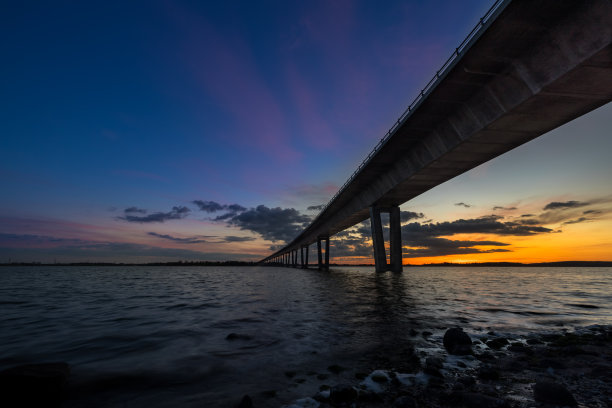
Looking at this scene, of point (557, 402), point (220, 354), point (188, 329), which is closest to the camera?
point (557, 402)

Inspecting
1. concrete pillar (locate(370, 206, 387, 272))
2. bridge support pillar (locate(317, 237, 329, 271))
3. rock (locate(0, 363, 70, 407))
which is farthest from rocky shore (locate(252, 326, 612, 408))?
bridge support pillar (locate(317, 237, 329, 271))

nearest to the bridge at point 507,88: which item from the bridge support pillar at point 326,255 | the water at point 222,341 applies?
the water at point 222,341

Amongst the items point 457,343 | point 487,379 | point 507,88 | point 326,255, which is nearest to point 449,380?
point 487,379

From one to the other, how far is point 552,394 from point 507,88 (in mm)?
15873

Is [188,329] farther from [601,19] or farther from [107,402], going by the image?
[601,19]

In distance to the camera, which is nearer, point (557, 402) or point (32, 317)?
point (557, 402)

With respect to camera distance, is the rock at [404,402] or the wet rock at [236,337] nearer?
the rock at [404,402]

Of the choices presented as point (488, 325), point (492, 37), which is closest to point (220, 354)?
point (488, 325)

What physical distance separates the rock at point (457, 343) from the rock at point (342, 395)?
10.7 feet

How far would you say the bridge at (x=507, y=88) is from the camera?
11188 millimetres

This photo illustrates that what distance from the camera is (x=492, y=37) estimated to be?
42.2 feet

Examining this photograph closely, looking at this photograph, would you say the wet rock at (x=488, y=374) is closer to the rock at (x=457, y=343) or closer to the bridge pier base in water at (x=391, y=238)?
the rock at (x=457, y=343)

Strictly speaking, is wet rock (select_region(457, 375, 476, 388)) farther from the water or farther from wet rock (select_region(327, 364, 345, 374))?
wet rock (select_region(327, 364, 345, 374))

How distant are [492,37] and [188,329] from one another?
668 inches
